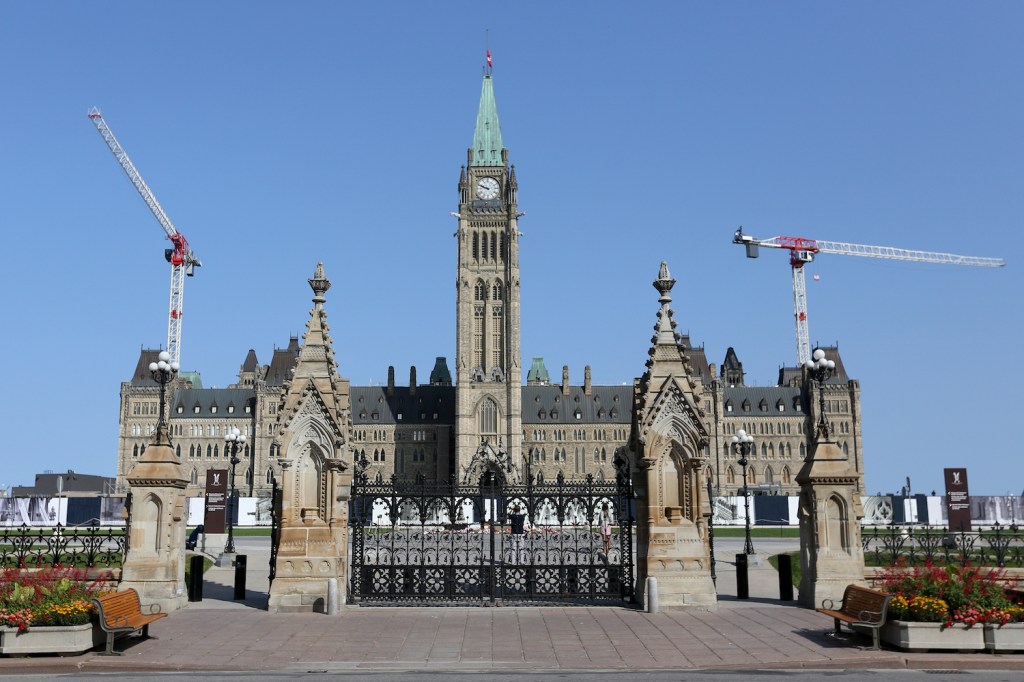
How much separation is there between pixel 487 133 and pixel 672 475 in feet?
371

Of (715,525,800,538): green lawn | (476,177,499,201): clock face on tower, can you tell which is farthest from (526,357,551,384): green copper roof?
(715,525,800,538): green lawn

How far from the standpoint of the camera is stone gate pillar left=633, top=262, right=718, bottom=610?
66.0ft

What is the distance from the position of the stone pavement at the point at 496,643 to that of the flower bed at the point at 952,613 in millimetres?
256

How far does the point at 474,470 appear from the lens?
4530 inches

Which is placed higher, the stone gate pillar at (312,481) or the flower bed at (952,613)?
the stone gate pillar at (312,481)

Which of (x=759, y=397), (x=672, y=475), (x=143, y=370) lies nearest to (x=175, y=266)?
(x=143, y=370)

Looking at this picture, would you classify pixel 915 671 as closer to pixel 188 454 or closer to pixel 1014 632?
pixel 1014 632

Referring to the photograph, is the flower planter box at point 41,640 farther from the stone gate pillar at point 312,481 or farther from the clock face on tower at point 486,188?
the clock face on tower at point 486,188

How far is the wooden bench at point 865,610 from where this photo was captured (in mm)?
15227

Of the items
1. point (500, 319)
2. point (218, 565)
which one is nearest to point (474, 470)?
point (500, 319)

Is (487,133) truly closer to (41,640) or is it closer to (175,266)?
(175,266)

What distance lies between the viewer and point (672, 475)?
68.7ft

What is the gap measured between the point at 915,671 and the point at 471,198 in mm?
113736

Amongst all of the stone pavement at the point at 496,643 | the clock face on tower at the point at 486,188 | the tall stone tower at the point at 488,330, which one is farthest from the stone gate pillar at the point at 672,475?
the clock face on tower at the point at 486,188
